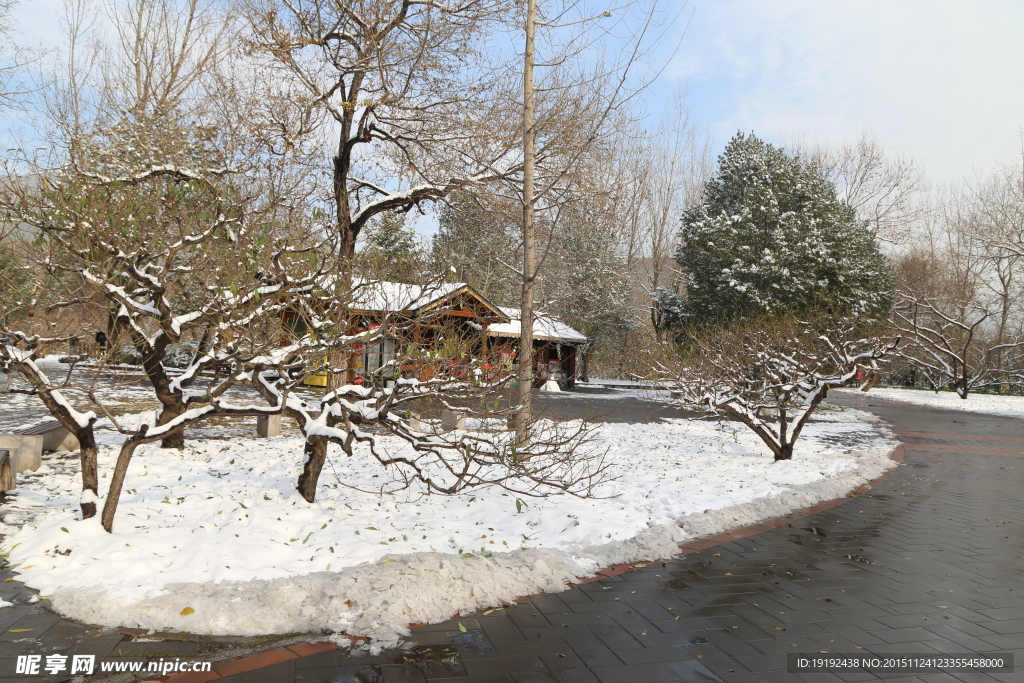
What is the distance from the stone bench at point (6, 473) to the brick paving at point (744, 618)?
9.91ft

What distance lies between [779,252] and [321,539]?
876 inches

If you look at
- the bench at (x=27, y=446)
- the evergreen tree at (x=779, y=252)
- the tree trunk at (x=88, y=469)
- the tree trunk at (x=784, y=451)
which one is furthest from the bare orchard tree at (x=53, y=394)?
the evergreen tree at (x=779, y=252)

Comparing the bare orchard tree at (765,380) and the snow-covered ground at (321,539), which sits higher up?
the bare orchard tree at (765,380)

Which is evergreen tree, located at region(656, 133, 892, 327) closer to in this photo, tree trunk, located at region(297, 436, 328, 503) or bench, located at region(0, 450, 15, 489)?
tree trunk, located at region(297, 436, 328, 503)

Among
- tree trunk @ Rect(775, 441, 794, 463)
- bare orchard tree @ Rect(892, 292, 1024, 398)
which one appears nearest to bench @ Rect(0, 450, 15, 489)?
tree trunk @ Rect(775, 441, 794, 463)

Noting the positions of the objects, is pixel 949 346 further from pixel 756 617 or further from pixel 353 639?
pixel 353 639

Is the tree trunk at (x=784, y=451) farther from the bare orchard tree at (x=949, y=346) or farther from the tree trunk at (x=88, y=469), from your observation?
the bare orchard tree at (x=949, y=346)

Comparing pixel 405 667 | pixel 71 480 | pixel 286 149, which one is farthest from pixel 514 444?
pixel 286 149

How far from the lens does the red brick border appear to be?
3229 millimetres

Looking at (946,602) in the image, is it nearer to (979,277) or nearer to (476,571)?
(476,571)

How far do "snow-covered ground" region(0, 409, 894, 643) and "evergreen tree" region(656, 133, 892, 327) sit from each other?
54.2 feet

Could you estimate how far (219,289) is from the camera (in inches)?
252

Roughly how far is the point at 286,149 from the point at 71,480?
791cm

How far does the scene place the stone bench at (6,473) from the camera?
6141mm
